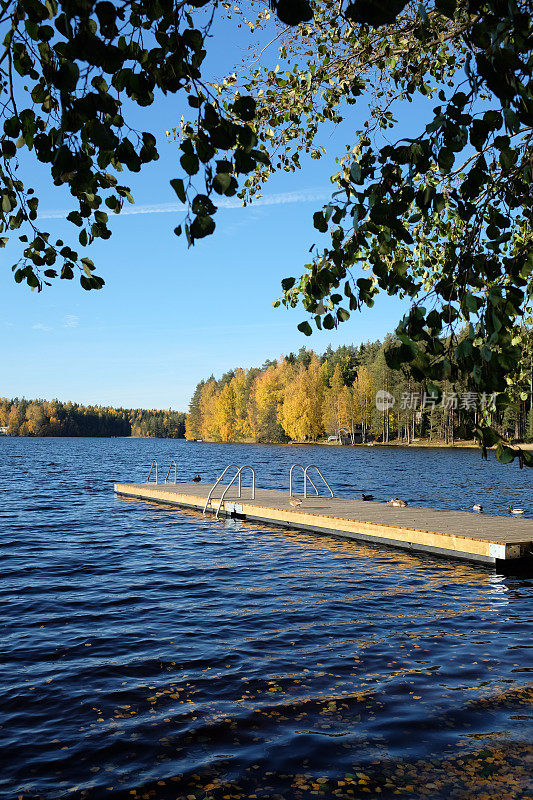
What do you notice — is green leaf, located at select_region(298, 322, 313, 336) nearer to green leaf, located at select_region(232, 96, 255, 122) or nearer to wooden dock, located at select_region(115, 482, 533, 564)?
green leaf, located at select_region(232, 96, 255, 122)

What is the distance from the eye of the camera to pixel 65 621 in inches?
416

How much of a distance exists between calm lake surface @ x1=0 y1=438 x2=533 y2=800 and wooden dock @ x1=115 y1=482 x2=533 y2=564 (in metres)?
0.47

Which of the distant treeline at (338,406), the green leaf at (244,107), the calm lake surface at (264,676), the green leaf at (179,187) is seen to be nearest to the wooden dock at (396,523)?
the calm lake surface at (264,676)

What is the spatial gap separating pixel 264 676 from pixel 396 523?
29.9 feet

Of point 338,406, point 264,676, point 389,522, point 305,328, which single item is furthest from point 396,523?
point 338,406

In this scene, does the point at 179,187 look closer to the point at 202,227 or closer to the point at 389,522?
the point at 202,227

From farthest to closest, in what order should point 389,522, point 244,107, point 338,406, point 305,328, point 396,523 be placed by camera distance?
point 338,406
point 389,522
point 396,523
point 305,328
point 244,107

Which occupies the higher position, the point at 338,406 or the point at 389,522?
the point at 338,406

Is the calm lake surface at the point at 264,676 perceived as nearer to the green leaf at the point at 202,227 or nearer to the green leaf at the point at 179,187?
the green leaf at the point at 202,227

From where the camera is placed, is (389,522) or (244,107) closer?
(244,107)

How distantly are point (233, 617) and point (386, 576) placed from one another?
4.14 metres

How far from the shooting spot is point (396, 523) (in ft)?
53.7

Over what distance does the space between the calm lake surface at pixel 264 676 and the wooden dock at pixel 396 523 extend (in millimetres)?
471

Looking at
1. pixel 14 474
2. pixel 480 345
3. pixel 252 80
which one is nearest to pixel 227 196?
pixel 480 345
